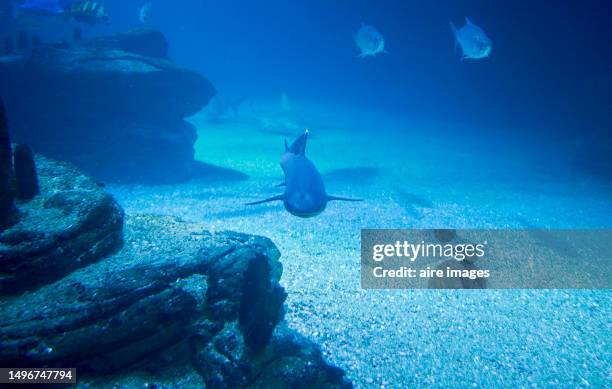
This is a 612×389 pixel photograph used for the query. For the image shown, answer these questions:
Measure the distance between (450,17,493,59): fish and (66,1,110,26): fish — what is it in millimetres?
10362

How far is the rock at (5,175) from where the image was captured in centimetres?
319

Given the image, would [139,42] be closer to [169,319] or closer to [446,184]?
[446,184]

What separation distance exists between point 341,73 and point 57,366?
59.5 m

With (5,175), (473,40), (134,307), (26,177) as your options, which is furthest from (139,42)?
(134,307)

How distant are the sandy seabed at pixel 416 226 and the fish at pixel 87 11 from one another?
5289 millimetres

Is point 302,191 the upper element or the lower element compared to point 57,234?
upper

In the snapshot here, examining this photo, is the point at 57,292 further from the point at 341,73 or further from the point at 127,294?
the point at 341,73

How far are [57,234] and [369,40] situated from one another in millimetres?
8957

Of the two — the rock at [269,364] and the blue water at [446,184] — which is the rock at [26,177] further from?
the blue water at [446,184]

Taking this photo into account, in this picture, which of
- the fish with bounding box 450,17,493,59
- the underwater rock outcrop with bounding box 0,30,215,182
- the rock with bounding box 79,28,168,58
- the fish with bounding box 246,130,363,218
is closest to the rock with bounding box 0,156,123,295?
the fish with bounding box 246,130,363,218

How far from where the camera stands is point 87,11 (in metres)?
10.1

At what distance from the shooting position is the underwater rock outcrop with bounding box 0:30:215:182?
34.4 feet

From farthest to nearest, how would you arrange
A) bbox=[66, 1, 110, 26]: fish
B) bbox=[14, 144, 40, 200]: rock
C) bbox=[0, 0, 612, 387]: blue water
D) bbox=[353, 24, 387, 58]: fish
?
bbox=[66, 1, 110, 26]: fish
bbox=[353, 24, 387, 58]: fish
bbox=[0, 0, 612, 387]: blue water
bbox=[14, 144, 40, 200]: rock

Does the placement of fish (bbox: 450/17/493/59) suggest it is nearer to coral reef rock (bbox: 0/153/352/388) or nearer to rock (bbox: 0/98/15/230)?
coral reef rock (bbox: 0/153/352/388)
